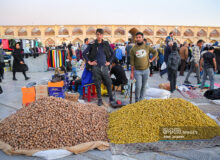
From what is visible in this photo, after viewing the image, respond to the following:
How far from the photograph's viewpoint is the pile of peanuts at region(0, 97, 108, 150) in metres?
2.59

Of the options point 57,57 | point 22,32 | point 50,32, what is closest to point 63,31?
point 50,32

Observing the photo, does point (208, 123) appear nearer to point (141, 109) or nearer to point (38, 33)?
point (141, 109)

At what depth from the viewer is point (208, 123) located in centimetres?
291

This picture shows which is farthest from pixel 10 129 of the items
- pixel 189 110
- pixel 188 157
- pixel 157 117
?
pixel 189 110

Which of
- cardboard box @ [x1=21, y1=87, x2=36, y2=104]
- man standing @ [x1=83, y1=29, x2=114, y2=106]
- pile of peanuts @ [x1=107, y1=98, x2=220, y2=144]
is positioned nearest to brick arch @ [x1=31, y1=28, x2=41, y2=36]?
cardboard box @ [x1=21, y1=87, x2=36, y2=104]

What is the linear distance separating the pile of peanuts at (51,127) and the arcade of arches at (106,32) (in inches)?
1694

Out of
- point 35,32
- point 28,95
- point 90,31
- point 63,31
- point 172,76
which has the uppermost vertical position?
point 63,31

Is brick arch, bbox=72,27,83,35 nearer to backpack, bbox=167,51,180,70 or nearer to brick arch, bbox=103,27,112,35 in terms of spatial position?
brick arch, bbox=103,27,112,35

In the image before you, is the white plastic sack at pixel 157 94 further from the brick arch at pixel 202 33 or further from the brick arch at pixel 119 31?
the brick arch at pixel 202 33

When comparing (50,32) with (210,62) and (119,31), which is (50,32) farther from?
(210,62)

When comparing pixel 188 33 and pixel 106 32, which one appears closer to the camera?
pixel 106 32

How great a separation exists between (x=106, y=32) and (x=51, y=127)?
4697 centimetres

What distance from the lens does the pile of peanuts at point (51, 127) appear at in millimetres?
2592

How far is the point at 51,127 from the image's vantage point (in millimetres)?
2719
